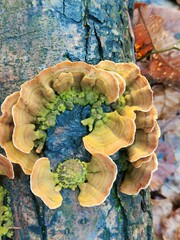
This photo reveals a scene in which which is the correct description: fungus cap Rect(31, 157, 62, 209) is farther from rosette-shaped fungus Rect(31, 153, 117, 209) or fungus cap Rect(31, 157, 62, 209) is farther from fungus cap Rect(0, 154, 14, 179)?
fungus cap Rect(0, 154, 14, 179)

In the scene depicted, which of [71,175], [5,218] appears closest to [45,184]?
[71,175]

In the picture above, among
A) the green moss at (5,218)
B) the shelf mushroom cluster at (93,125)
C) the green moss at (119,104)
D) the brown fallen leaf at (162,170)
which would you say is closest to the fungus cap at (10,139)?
the shelf mushroom cluster at (93,125)

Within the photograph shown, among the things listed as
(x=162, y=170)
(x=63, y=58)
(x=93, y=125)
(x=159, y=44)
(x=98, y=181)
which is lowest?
(x=162, y=170)

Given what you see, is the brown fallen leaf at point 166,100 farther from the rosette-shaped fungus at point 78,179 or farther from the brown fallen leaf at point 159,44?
the rosette-shaped fungus at point 78,179

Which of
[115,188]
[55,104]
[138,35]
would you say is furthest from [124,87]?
[138,35]

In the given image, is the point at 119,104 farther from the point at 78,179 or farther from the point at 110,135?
the point at 78,179

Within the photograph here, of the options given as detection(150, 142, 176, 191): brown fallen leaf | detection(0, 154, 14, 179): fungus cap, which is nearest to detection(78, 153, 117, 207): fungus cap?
detection(0, 154, 14, 179): fungus cap
